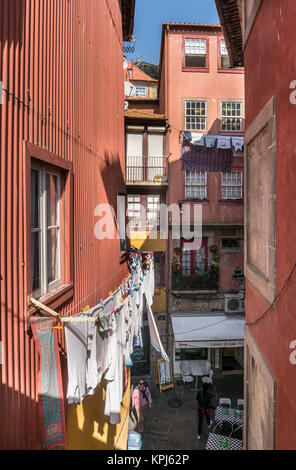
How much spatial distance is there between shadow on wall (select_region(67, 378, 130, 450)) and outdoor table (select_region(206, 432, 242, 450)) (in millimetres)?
3123

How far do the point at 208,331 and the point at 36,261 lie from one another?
40.4 feet

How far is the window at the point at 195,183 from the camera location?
53.7 ft

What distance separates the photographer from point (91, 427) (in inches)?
231

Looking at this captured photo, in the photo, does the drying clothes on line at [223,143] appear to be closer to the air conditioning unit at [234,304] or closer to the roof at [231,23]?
the roof at [231,23]

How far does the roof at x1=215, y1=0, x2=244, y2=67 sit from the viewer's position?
23.4 feet

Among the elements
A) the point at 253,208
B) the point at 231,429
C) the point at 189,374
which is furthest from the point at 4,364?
the point at 189,374

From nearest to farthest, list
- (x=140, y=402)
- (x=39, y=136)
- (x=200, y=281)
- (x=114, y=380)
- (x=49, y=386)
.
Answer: (x=49, y=386), (x=39, y=136), (x=114, y=380), (x=140, y=402), (x=200, y=281)

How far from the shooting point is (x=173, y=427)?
36.4 ft

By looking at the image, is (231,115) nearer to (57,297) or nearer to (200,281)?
(200,281)

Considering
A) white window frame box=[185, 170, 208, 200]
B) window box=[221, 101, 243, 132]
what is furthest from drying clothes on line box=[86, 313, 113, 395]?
window box=[221, 101, 243, 132]

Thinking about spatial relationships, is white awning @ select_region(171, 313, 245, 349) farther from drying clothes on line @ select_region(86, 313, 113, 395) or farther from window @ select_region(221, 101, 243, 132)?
window @ select_region(221, 101, 243, 132)

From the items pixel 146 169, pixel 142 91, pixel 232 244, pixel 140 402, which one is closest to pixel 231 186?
pixel 232 244

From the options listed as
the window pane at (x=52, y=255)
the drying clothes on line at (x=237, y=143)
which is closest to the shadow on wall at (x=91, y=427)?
the window pane at (x=52, y=255)

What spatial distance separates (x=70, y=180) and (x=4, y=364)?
9.97 ft
